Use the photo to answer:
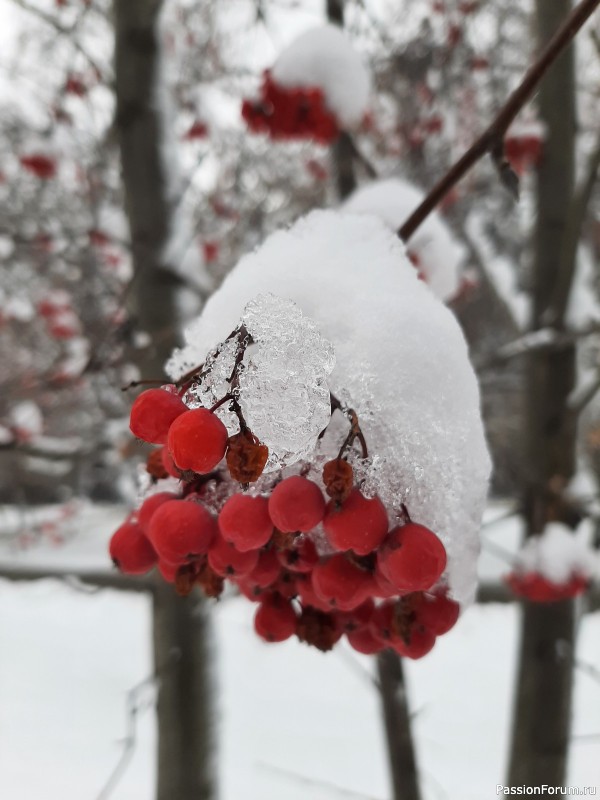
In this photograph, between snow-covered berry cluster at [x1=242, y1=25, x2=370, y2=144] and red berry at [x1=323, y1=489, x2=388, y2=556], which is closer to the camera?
red berry at [x1=323, y1=489, x2=388, y2=556]

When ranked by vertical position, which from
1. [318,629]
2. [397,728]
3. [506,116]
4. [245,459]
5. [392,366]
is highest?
[506,116]

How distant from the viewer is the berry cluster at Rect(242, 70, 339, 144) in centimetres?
209

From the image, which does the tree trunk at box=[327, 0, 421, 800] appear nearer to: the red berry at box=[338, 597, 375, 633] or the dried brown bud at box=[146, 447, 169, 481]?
the red berry at box=[338, 597, 375, 633]

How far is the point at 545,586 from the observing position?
196 centimetres

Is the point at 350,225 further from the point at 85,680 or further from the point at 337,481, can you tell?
the point at 85,680

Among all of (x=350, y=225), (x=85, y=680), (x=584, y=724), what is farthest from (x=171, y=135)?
(x=85, y=680)

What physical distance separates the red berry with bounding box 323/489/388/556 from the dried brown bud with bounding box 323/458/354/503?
2cm

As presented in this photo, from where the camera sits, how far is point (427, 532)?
0.67 metres

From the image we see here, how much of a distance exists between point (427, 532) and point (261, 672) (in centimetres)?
488

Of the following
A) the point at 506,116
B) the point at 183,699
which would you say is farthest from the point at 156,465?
the point at 183,699

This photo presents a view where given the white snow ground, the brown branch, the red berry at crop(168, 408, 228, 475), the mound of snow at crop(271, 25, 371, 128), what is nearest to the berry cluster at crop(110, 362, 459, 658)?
the red berry at crop(168, 408, 228, 475)

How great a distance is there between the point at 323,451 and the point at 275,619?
0.89 feet

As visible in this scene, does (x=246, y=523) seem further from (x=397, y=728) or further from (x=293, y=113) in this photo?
(x=293, y=113)

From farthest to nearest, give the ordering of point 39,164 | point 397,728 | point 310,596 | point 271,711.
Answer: point 271,711 → point 39,164 → point 397,728 → point 310,596
